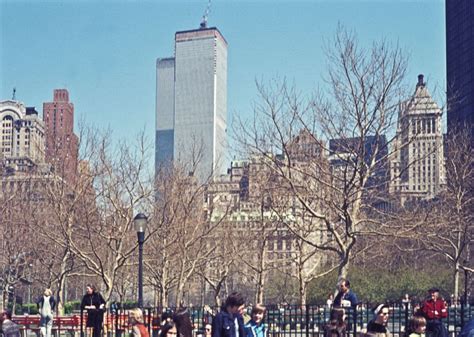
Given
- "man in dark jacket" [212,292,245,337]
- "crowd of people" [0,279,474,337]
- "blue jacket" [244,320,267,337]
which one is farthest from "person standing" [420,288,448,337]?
"man in dark jacket" [212,292,245,337]

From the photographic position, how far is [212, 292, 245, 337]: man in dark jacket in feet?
38.0

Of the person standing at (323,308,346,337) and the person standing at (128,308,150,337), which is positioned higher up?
the person standing at (323,308,346,337)

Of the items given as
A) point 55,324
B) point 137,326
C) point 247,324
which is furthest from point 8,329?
point 55,324

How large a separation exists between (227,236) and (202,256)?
16.1ft

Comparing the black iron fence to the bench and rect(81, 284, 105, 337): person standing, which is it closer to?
rect(81, 284, 105, 337): person standing

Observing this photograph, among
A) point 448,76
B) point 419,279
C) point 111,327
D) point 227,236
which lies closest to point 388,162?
point 111,327

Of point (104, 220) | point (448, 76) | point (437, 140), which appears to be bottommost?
point (104, 220)

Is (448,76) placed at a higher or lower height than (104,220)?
higher

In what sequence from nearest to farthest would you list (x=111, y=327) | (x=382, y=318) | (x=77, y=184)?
(x=382, y=318)
(x=111, y=327)
(x=77, y=184)

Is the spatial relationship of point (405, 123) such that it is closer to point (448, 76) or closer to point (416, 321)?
point (416, 321)

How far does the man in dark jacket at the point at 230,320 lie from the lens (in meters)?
11.6

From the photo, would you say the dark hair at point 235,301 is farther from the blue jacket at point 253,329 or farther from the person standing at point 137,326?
the person standing at point 137,326

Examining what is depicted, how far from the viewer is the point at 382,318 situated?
11797mm

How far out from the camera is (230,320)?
38.1ft
